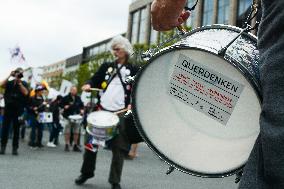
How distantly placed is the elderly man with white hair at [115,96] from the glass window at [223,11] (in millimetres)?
33551

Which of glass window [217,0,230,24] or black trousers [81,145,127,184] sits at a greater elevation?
glass window [217,0,230,24]

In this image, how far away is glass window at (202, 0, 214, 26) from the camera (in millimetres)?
40562

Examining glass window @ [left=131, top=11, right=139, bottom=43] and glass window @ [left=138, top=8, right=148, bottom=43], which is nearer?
glass window @ [left=138, top=8, right=148, bottom=43]

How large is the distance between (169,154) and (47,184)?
3833mm

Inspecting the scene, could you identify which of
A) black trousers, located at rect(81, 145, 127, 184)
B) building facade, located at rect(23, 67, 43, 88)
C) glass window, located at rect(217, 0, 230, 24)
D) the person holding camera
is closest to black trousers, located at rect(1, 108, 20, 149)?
the person holding camera

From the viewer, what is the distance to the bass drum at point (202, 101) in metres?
1.65

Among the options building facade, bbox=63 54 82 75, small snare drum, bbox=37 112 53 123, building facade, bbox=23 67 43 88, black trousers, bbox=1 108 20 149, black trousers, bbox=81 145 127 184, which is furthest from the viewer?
building facade, bbox=63 54 82 75

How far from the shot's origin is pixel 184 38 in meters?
1.86

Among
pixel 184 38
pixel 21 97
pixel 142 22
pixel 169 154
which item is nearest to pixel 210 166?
pixel 169 154

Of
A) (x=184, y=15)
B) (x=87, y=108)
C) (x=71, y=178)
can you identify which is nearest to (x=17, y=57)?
(x=71, y=178)

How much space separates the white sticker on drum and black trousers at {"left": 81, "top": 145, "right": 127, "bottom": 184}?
357cm

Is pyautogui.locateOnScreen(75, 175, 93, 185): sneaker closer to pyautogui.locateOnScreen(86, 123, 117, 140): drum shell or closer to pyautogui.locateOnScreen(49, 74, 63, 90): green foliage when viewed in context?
pyautogui.locateOnScreen(86, 123, 117, 140): drum shell

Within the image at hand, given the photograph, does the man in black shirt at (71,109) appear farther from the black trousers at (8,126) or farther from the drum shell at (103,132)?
the drum shell at (103,132)

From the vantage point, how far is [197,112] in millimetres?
1758
